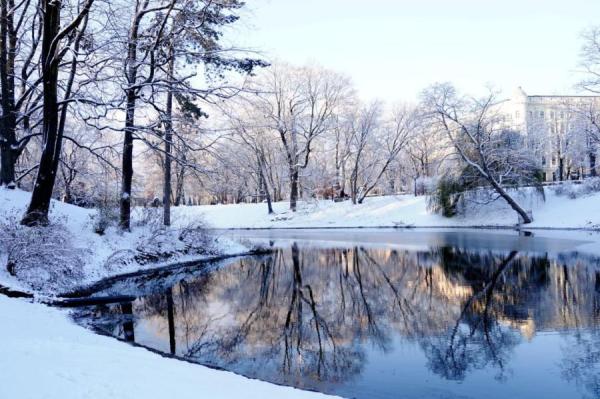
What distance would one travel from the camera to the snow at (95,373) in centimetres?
507

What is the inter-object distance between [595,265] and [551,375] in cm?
1208

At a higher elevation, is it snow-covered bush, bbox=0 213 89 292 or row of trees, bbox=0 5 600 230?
row of trees, bbox=0 5 600 230

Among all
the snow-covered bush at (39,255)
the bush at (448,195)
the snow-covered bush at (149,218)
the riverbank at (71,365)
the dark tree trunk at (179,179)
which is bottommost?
the riverbank at (71,365)

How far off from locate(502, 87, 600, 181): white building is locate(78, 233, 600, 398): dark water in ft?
103

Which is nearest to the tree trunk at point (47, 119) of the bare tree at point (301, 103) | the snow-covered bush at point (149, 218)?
the snow-covered bush at point (149, 218)

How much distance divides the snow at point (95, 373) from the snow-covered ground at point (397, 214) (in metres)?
26.3

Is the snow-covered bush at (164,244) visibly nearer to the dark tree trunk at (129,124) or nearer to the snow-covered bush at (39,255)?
the dark tree trunk at (129,124)

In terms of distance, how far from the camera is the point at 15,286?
39.1 ft

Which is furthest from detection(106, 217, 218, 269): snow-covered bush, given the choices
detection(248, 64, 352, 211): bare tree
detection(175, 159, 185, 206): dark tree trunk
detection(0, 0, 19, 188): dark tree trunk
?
detection(248, 64, 352, 211): bare tree

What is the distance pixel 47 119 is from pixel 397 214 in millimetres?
37293

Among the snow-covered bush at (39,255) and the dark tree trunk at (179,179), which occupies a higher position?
the dark tree trunk at (179,179)

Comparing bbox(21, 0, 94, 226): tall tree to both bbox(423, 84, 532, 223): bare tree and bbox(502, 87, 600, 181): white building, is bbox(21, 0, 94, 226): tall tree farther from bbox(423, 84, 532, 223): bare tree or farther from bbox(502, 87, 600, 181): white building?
bbox(502, 87, 600, 181): white building

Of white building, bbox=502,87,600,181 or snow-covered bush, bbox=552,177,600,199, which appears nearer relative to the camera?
snow-covered bush, bbox=552,177,600,199

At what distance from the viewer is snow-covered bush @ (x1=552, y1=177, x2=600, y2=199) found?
41.1 m
